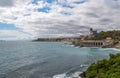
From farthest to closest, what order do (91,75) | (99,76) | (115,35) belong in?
(115,35), (91,75), (99,76)

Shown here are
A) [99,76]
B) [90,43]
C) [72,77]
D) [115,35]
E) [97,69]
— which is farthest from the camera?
[115,35]

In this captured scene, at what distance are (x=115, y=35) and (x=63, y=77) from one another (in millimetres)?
165559

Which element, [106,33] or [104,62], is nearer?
[104,62]

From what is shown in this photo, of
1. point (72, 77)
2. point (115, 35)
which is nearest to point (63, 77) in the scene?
point (72, 77)

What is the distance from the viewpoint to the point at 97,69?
3356 cm

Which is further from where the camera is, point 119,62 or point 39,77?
point 39,77

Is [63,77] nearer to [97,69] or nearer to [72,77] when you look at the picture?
[72,77]

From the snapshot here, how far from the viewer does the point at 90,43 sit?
15538cm

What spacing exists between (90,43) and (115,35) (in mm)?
50062

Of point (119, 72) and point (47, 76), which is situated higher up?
point (119, 72)

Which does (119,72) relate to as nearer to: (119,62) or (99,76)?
(99,76)

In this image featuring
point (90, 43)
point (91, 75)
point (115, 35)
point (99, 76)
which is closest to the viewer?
point (99, 76)

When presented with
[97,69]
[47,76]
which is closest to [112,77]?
[97,69]

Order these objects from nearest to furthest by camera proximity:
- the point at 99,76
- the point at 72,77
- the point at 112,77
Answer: the point at 112,77 < the point at 99,76 < the point at 72,77
